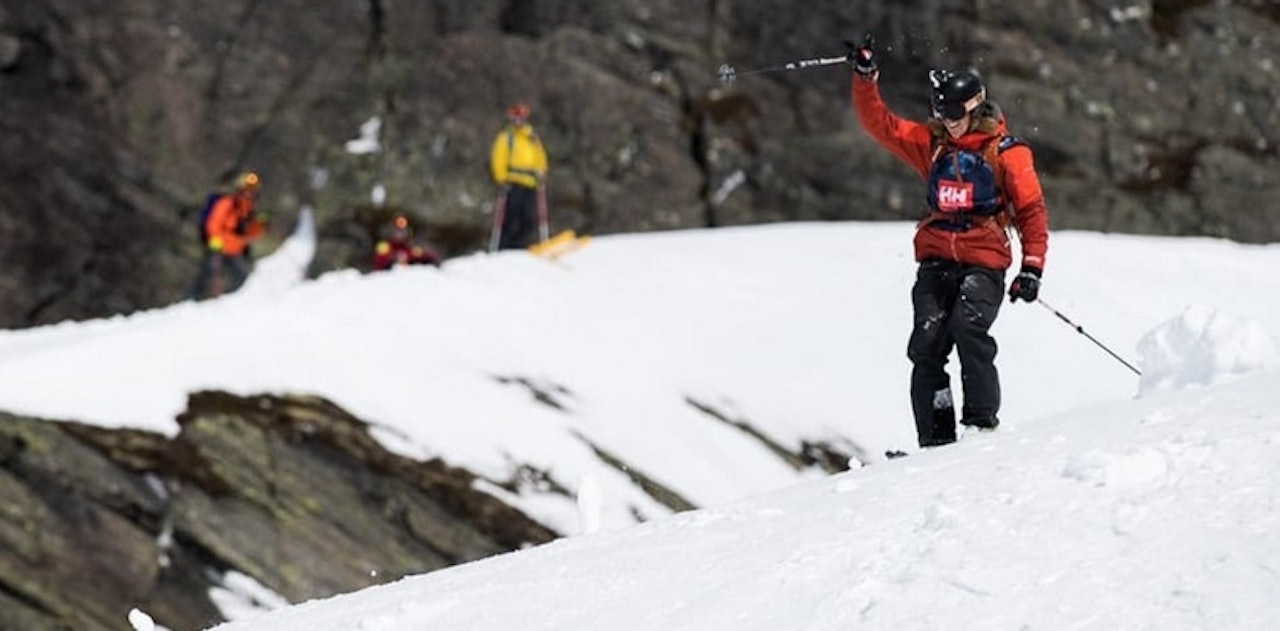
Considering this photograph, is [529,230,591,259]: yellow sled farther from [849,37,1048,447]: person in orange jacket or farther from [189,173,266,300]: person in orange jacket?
[849,37,1048,447]: person in orange jacket

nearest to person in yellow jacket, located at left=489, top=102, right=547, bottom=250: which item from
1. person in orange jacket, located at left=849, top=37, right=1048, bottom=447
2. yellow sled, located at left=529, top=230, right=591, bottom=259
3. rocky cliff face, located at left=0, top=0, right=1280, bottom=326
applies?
yellow sled, located at left=529, top=230, right=591, bottom=259

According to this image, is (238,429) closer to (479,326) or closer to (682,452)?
(479,326)

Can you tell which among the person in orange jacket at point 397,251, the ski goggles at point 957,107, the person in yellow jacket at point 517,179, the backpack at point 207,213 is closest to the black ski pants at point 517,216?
the person in yellow jacket at point 517,179

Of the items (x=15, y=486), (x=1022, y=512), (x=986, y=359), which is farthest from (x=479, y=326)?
(x=1022, y=512)

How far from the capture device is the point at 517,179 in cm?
1998

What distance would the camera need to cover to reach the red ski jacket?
830cm

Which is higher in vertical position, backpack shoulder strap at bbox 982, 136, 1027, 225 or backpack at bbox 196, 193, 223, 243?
backpack shoulder strap at bbox 982, 136, 1027, 225

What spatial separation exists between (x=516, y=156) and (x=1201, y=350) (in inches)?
501

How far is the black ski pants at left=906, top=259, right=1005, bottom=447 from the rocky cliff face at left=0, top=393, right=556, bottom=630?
5.43m

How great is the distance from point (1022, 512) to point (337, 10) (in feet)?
83.7

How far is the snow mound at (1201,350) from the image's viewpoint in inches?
314

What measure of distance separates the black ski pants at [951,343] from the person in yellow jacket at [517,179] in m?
11.8

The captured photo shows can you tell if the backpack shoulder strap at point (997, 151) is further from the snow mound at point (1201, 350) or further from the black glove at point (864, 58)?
the snow mound at point (1201, 350)

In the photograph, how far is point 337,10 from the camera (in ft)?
95.5
